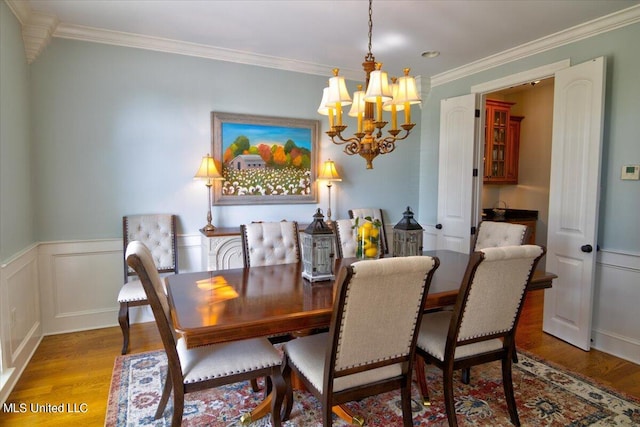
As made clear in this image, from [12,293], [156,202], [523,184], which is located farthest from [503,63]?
[12,293]

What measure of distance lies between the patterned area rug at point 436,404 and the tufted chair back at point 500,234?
0.91 meters

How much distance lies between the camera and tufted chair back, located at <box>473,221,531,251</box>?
2.68 metres

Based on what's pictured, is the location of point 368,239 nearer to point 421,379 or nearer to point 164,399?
point 421,379

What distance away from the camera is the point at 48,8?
2.78m

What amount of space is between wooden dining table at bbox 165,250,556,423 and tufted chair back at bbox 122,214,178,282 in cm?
126

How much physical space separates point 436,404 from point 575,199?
2025 millimetres

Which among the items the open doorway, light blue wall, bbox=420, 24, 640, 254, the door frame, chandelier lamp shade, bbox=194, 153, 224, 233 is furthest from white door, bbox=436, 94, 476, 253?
chandelier lamp shade, bbox=194, 153, 224, 233

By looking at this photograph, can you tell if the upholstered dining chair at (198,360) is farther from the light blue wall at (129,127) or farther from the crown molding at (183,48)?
the crown molding at (183,48)

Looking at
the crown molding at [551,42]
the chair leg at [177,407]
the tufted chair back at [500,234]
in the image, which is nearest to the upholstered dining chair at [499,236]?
the tufted chair back at [500,234]

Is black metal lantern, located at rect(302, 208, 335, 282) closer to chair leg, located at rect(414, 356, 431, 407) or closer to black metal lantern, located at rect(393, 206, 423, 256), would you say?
black metal lantern, located at rect(393, 206, 423, 256)

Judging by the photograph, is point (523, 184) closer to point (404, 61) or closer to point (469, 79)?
point (469, 79)

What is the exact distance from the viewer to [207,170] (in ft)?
11.3

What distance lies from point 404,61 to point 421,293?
9.88ft

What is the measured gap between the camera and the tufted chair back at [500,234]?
2682 mm
